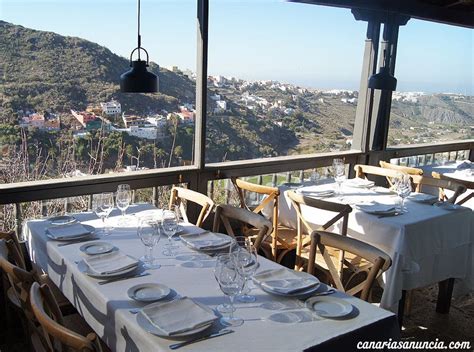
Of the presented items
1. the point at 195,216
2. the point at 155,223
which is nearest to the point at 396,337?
the point at 155,223

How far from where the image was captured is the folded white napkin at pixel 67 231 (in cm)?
238

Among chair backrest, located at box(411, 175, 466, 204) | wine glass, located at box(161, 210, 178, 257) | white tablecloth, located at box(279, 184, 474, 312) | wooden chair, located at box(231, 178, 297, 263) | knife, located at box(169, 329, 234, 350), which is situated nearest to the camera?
knife, located at box(169, 329, 234, 350)

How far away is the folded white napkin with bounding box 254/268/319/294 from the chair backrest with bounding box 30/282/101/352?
693 millimetres

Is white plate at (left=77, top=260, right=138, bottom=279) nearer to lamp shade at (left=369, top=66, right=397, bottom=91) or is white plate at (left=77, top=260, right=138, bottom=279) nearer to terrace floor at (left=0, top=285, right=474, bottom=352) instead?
terrace floor at (left=0, top=285, right=474, bottom=352)

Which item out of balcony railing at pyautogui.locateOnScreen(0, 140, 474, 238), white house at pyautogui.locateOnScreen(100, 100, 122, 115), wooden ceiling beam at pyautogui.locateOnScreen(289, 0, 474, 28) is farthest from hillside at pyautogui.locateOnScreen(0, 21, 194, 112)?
wooden ceiling beam at pyautogui.locateOnScreen(289, 0, 474, 28)

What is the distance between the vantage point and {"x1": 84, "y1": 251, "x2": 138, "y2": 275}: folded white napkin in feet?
6.42

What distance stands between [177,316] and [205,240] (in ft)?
2.73

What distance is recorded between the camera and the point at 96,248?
7.34 ft

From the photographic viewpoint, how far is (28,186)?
299 centimetres

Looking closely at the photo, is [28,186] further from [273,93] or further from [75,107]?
[273,93]

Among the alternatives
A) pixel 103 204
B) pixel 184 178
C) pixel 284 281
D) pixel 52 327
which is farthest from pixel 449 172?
pixel 52 327

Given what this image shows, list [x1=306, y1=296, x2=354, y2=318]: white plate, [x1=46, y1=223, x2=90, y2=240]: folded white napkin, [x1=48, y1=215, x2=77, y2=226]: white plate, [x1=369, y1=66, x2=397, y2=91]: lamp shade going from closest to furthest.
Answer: [x1=306, y1=296, x2=354, y2=318]: white plate, [x1=46, y1=223, x2=90, y2=240]: folded white napkin, [x1=48, y1=215, x2=77, y2=226]: white plate, [x1=369, y1=66, x2=397, y2=91]: lamp shade

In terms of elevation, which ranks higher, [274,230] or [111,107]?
[111,107]

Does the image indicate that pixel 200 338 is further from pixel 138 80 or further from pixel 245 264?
pixel 138 80
